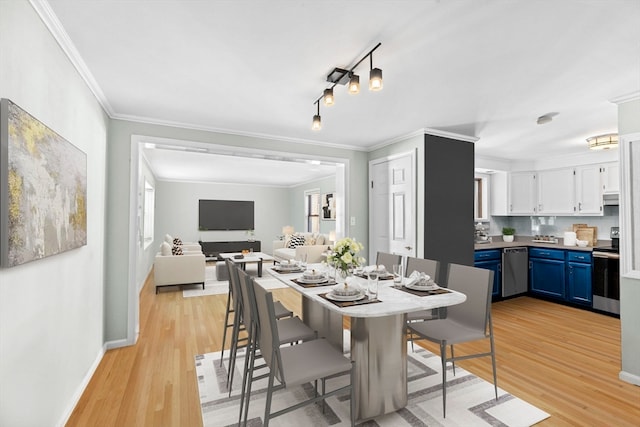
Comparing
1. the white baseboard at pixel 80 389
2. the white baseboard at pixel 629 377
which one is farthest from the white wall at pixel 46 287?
the white baseboard at pixel 629 377

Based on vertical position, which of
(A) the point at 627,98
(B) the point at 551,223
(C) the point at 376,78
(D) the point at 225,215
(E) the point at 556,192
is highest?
(A) the point at 627,98

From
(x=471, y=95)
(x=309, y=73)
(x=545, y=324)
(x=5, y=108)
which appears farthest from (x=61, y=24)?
(x=545, y=324)

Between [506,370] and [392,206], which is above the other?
[392,206]

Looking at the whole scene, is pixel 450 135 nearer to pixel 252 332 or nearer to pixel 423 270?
pixel 423 270

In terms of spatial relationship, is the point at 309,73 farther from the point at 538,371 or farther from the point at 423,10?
the point at 538,371

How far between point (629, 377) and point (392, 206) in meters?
2.79

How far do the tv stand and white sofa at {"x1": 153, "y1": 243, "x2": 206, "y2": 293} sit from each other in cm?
368

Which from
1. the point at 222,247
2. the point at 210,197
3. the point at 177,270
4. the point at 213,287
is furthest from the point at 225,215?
the point at 177,270

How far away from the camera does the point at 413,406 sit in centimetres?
227

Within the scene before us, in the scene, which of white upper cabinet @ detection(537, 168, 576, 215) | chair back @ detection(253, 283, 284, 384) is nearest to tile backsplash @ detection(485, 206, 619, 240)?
white upper cabinet @ detection(537, 168, 576, 215)

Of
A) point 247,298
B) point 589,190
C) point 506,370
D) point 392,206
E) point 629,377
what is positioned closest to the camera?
point 247,298

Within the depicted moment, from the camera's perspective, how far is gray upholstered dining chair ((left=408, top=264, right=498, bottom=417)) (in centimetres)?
233

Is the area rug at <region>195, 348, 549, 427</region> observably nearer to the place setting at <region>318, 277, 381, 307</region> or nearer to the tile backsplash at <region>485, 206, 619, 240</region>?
the place setting at <region>318, 277, 381, 307</region>

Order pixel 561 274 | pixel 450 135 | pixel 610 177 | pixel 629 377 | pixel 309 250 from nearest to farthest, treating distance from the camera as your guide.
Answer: pixel 629 377 < pixel 450 135 < pixel 610 177 < pixel 561 274 < pixel 309 250
